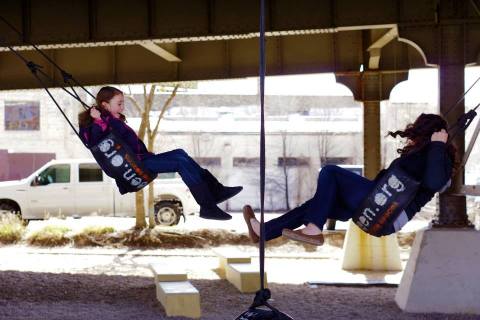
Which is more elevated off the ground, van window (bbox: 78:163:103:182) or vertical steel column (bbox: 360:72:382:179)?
vertical steel column (bbox: 360:72:382:179)

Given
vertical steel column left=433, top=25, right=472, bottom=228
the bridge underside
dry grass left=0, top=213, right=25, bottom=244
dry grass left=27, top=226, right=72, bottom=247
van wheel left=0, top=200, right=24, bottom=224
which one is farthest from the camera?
van wheel left=0, top=200, right=24, bottom=224

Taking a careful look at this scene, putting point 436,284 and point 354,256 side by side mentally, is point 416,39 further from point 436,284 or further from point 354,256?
point 354,256

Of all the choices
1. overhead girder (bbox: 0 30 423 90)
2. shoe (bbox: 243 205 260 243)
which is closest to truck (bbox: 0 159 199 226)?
overhead girder (bbox: 0 30 423 90)

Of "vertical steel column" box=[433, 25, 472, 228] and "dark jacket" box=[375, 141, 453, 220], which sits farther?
"vertical steel column" box=[433, 25, 472, 228]

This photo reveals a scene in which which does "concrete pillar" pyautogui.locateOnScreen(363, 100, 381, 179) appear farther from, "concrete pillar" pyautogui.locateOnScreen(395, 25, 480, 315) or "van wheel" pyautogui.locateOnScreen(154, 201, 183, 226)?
"van wheel" pyautogui.locateOnScreen(154, 201, 183, 226)

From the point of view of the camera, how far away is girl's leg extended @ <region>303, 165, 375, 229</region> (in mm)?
7367

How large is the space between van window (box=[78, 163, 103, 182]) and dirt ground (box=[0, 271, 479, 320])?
10705 millimetres

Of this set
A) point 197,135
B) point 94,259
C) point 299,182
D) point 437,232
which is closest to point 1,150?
point 197,135

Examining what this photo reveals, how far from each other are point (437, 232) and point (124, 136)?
7.12 meters

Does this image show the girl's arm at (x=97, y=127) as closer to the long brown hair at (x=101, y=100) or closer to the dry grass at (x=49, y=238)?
the long brown hair at (x=101, y=100)

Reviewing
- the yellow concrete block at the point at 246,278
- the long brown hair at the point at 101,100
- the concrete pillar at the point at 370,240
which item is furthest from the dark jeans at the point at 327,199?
the concrete pillar at the point at 370,240

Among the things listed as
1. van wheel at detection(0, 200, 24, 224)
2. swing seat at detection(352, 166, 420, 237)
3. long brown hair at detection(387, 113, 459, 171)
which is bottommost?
van wheel at detection(0, 200, 24, 224)

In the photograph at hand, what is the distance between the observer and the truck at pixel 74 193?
29375 mm

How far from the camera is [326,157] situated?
157ft
